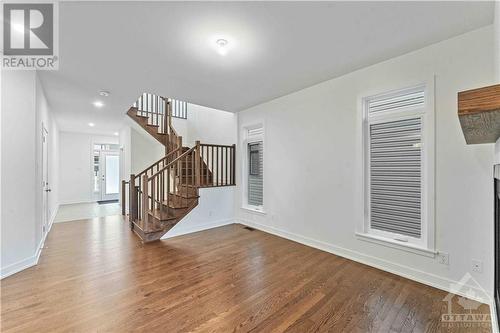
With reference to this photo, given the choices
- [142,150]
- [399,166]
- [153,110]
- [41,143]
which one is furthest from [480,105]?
[142,150]

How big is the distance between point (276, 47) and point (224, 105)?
247 cm

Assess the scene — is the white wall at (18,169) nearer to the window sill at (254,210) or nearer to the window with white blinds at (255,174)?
the window sill at (254,210)

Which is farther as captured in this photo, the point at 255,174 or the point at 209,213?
the point at 255,174

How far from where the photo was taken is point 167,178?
4.50 metres

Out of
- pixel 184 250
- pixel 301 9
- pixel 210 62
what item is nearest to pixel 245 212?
pixel 184 250

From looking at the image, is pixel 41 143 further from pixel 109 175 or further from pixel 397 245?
pixel 109 175

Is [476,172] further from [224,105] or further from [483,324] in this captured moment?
[224,105]

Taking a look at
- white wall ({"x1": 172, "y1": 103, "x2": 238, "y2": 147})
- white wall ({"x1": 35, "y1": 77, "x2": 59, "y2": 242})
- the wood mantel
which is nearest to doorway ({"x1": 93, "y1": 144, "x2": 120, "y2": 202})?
white wall ({"x1": 35, "y1": 77, "x2": 59, "y2": 242})

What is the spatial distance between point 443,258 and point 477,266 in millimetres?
255

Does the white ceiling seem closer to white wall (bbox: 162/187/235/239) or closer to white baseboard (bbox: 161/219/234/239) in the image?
white wall (bbox: 162/187/235/239)

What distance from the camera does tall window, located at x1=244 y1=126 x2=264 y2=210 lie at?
4926mm

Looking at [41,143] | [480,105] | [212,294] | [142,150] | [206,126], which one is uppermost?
[206,126]

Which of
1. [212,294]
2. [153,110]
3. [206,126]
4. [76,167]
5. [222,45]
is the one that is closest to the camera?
[212,294]

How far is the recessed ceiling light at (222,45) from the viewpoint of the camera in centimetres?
239
